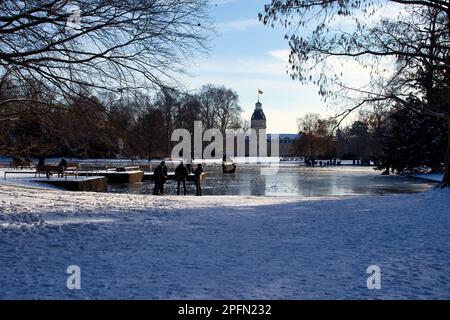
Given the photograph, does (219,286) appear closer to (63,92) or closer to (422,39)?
(63,92)

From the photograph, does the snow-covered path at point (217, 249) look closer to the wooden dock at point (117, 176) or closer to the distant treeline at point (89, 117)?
the distant treeline at point (89, 117)

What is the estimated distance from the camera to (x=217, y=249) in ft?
25.8

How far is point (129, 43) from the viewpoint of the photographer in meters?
9.85

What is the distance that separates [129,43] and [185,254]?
5074 millimetres

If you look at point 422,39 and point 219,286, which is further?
point 422,39

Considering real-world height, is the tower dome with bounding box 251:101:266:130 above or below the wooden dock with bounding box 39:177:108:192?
above

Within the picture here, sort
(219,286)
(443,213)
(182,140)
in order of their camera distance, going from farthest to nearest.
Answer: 1. (182,140)
2. (443,213)
3. (219,286)

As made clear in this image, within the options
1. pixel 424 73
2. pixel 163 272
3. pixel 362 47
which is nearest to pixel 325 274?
pixel 163 272

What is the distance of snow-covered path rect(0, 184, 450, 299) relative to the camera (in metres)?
5.61

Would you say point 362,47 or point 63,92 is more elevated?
point 362,47

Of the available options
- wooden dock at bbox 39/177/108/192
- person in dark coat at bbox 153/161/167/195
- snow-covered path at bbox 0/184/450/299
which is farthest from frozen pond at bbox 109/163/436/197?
snow-covered path at bbox 0/184/450/299

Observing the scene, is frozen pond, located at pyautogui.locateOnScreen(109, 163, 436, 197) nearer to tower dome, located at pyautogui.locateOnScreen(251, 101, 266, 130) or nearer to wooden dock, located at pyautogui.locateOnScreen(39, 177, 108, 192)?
wooden dock, located at pyautogui.locateOnScreen(39, 177, 108, 192)

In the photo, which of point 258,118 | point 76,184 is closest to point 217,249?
point 76,184

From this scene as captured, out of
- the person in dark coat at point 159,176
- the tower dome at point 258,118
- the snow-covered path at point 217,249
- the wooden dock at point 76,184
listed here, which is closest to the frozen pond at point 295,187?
the wooden dock at point 76,184
